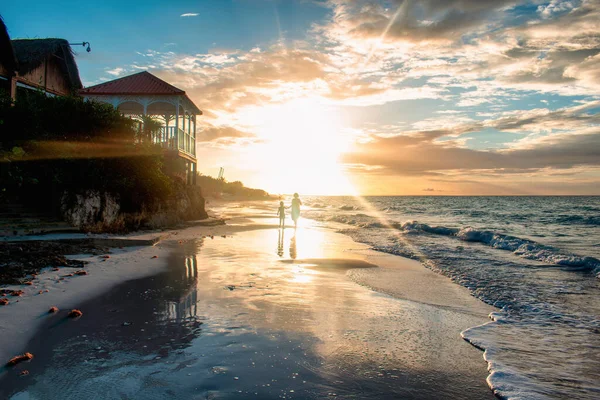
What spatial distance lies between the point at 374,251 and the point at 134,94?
16.6 meters

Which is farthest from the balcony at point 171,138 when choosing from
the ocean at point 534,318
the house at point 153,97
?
the ocean at point 534,318

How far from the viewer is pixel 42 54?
22422 millimetres

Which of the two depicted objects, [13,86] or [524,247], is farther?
[13,86]

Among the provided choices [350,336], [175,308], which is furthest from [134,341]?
[350,336]

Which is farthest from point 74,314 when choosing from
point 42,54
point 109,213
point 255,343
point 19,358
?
point 42,54

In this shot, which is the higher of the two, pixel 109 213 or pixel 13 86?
pixel 13 86

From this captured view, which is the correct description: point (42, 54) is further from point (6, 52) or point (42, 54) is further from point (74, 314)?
point (74, 314)

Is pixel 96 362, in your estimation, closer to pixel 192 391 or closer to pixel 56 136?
pixel 192 391

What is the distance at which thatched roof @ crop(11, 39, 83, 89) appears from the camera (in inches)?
840

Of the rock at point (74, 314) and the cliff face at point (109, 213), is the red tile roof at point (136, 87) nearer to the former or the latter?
the cliff face at point (109, 213)

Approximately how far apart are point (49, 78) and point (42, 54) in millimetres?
1791

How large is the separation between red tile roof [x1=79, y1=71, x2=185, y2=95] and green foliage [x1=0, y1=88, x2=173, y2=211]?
6.08 meters

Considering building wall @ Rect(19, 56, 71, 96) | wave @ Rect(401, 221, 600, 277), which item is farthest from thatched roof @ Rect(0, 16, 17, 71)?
wave @ Rect(401, 221, 600, 277)

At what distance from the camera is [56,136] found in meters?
14.0
